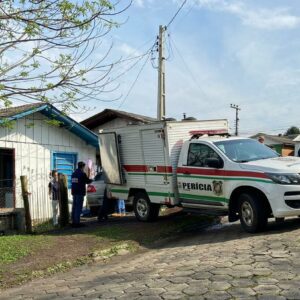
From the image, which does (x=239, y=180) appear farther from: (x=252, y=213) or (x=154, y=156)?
(x=154, y=156)

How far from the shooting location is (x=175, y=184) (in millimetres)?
11609

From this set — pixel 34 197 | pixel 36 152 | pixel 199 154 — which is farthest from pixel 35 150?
pixel 199 154

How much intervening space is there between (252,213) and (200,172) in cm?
175

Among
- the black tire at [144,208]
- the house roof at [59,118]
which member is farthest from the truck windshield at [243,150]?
the house roof at [59,118]

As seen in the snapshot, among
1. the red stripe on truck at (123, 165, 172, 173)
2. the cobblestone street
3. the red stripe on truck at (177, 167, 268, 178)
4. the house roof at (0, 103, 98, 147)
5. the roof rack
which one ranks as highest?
the house roof at (0, 103, 98, 147)

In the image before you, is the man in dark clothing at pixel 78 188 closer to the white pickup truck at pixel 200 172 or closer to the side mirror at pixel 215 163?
the white pickup truck at pixel 200 172

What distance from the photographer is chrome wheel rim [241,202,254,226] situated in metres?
9.56

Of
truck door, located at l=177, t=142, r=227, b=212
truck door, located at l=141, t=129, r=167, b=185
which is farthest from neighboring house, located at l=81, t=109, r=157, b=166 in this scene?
truck door, located at l=177, t=142, r=227, b=212

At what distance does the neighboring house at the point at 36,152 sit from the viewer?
590 inches

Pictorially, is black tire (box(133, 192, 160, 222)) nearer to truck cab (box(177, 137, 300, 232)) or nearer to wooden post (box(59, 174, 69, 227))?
truck cab (box(177, 137, 300, 232))

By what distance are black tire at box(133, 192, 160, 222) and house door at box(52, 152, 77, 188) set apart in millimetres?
4812

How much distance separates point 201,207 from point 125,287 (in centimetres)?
475

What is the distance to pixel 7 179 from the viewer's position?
1634cm

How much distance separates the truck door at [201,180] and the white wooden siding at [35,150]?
5.49 metres
